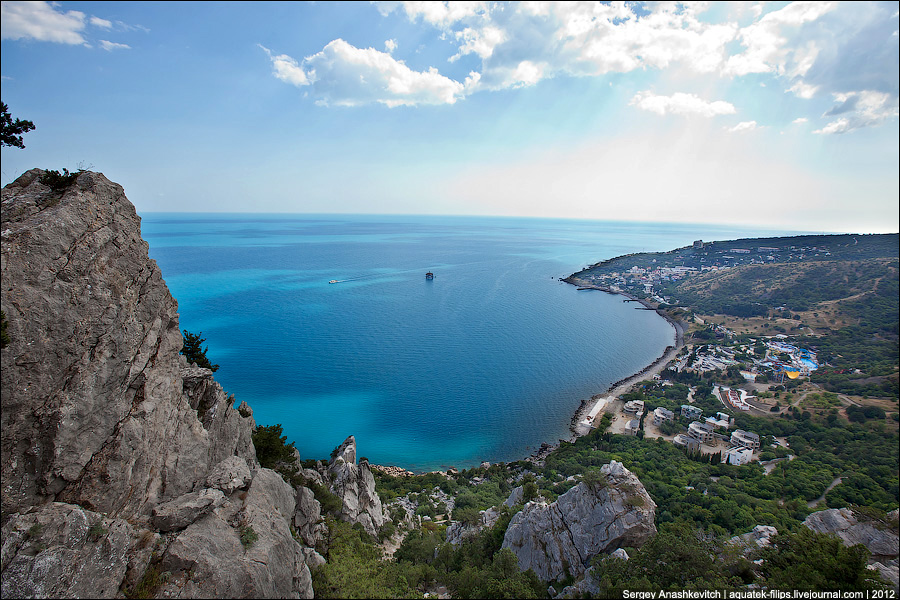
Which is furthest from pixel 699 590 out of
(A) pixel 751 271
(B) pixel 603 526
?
(A) pixel 751 271

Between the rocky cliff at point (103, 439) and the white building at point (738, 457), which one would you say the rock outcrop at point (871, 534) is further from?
the rocky cliff at point (103, 439)

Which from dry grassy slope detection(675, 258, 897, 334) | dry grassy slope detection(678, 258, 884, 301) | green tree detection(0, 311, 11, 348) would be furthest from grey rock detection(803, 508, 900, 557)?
dry grassy slope detection(678, 258, 884, 301)

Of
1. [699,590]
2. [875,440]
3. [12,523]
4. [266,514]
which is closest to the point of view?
[12,523]

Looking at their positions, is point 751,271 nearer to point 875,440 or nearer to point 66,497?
point 875,440

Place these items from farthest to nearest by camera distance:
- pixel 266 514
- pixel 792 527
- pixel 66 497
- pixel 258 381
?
pixel 258 381 < pixel 792 527 < pixel 266 514 < pixel 66 497

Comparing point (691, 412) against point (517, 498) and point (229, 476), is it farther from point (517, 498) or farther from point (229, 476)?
point (229, 476)

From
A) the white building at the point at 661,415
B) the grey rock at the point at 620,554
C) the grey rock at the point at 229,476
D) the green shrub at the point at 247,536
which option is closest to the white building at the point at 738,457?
the white building at the point at 661,415

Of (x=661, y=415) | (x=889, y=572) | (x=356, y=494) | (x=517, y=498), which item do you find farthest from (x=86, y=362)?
(x=661, y=415)
